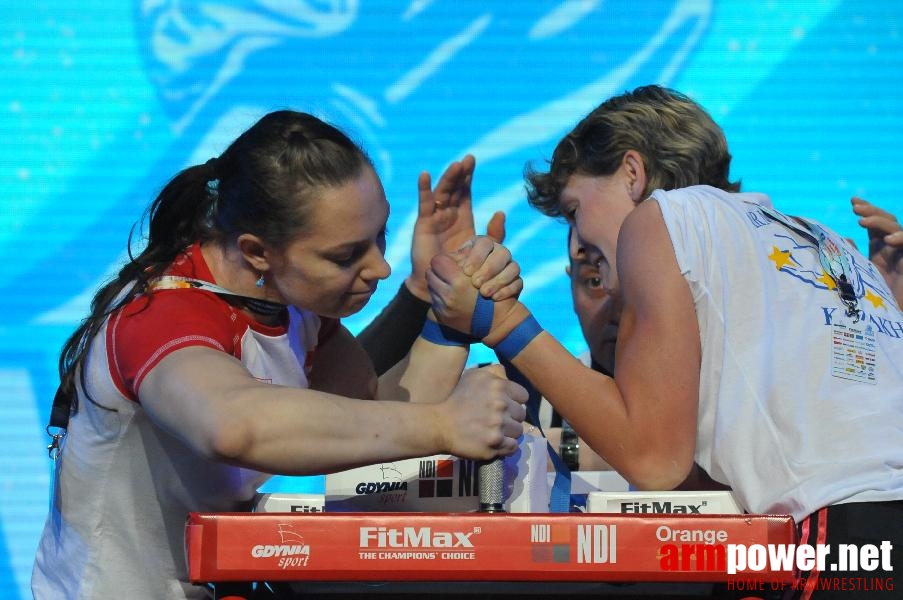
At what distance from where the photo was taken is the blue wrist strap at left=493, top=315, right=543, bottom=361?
158 cm

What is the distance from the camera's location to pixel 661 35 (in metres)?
3.36

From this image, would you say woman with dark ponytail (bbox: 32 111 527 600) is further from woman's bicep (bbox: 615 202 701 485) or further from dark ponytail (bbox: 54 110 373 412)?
woman's bicep (bbox: 615 202 701 485)

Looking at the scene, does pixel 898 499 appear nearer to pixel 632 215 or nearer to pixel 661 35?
pixel 632 215

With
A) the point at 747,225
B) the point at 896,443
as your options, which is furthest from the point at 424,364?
the point at 896,443

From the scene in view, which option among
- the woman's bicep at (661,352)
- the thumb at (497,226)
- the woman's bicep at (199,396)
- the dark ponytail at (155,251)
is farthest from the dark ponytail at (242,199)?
the thumb at (497,226)

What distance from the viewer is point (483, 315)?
1.61 metres

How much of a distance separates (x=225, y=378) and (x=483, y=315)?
0.49 metres

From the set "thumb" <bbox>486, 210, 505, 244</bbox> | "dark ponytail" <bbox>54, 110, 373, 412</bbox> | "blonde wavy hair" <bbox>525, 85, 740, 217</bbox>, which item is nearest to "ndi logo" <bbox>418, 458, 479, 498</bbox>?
"dark ponytail" <bbox>54, 110, 373, 412</bbox>

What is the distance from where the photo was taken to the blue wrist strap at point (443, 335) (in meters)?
1.73

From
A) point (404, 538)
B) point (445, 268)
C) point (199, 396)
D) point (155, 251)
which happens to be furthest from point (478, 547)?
point (155, 251)

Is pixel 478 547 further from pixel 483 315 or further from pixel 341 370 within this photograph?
pixel 341 370

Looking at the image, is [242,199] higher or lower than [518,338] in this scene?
higher

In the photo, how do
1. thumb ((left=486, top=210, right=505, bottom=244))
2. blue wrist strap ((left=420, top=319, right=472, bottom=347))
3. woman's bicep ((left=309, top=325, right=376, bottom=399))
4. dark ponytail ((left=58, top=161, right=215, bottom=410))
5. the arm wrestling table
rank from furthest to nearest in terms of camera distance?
thumb ((left=486, top=210, right=505, bottom=244))
woman's bicep ((left=309, top=325, right=376, bottom=399))
blue wrist strap ((left=420, top=319, right=472, bottom=347))
dark ponytail ((left=58, top=161, right=215, bottom=410))
the arm wrestling table

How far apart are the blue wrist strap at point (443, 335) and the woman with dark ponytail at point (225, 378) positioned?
5.6 inches
